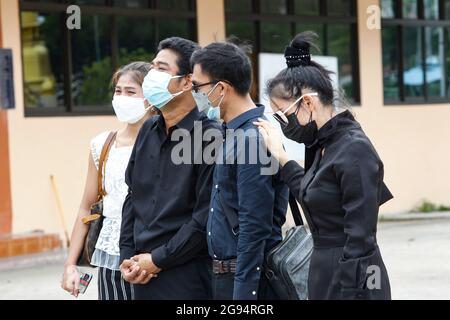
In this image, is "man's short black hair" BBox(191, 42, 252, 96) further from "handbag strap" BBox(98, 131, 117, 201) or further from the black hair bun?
"handbag strap" BBox(98, 131, 117, 201)

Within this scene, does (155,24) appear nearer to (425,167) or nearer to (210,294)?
(425,167)

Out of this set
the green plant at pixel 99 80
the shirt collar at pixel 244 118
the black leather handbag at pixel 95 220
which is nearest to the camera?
the shirt collar at pixel 244 118

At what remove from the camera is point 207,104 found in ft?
14.6

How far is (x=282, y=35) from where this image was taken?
533 inches

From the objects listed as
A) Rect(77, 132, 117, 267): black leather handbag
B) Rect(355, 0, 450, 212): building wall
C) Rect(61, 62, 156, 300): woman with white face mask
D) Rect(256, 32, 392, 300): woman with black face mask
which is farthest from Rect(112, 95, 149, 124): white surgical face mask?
Rect(355, 0, 450, 212): building wall

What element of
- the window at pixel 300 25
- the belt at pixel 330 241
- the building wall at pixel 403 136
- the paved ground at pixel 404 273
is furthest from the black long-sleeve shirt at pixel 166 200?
the building wall at pixel 403 136

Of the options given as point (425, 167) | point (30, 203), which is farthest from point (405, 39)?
point (30, 203)

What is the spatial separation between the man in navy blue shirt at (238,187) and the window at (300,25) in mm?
8275

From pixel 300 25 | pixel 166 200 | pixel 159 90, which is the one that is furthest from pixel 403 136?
pixel 166 200

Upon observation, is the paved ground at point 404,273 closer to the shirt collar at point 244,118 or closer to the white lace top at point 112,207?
the white lace top at point 112,207

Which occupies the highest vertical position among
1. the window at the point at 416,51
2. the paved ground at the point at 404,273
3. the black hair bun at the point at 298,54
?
the window at the point at 416,51

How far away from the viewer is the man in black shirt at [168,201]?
443 cm

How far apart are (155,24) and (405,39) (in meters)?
4.96

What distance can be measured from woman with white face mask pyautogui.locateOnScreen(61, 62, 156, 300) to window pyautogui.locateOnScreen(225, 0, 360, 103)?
757 centimetres
